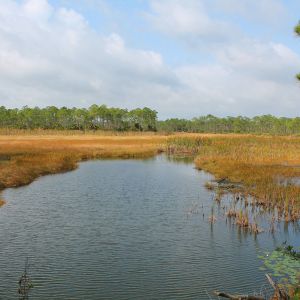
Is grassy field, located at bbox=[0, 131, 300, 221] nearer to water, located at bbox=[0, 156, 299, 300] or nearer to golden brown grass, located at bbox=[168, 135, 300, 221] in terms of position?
golden brown grass, located at bbox=[168, 135, 300, 221]

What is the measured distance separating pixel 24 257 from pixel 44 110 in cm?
16679

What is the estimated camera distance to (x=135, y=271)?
680 inches

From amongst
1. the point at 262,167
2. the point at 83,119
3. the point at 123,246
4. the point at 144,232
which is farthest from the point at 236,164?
the point at 83,119

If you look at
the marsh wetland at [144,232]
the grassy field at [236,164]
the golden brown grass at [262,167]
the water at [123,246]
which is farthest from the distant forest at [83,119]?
the water at [123,246]

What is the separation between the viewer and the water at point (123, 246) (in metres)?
15.7

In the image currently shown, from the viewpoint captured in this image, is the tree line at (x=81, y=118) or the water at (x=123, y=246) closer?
the water at (x=123, y=246)

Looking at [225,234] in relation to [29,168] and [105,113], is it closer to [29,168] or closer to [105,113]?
[29,168]

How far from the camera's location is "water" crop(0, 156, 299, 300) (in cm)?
1573

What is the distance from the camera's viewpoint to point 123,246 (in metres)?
20.5

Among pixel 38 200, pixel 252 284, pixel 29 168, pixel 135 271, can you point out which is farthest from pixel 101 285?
pixel 29 168

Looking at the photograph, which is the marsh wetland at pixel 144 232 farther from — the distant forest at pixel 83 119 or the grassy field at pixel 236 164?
the distant forest at pixel 83 119

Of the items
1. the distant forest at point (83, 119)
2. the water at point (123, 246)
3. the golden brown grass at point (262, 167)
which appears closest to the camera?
the water at point (123, 246)

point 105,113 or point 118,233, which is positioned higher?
point 105,113

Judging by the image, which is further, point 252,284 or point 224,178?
point 224,178
